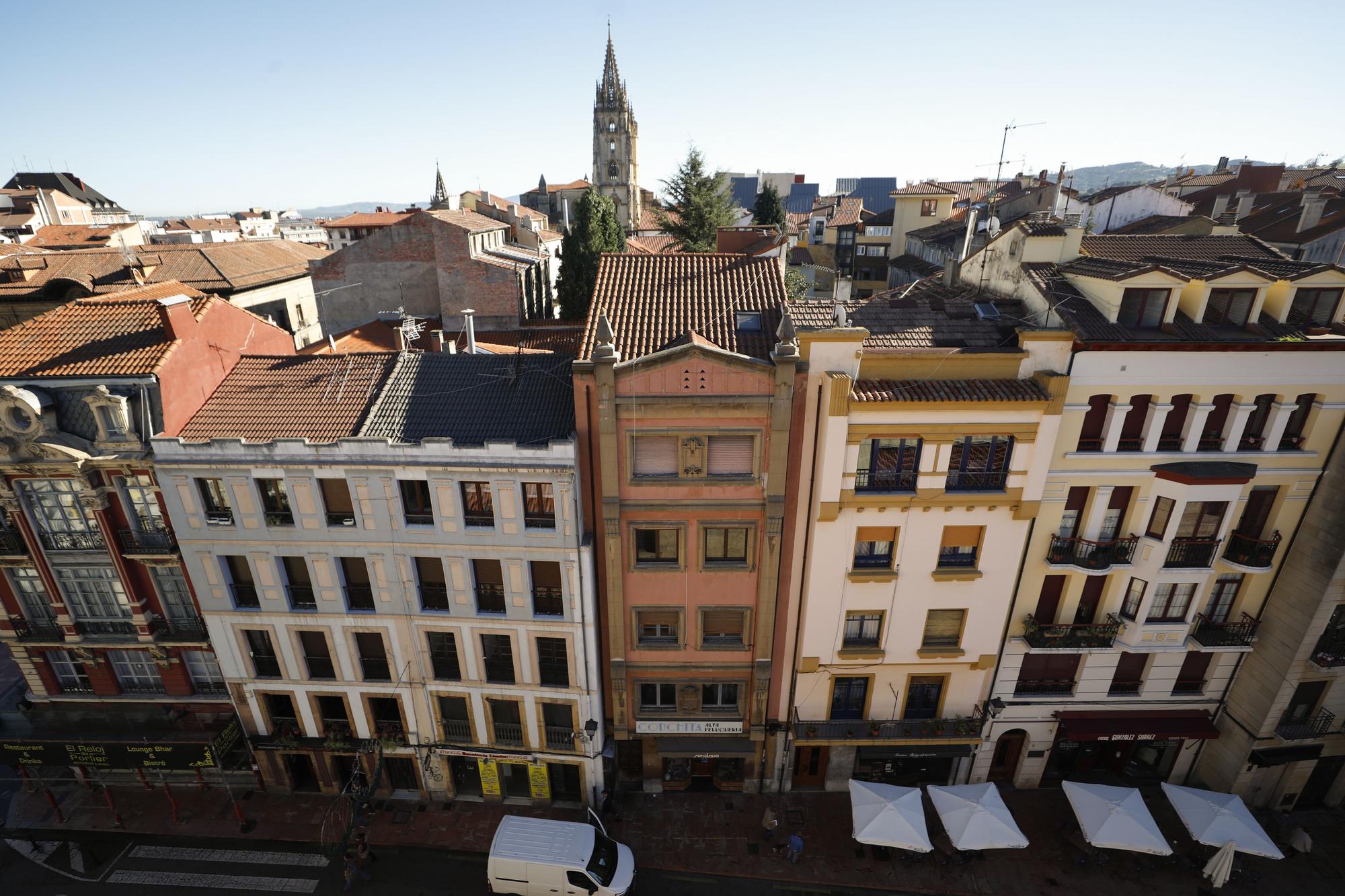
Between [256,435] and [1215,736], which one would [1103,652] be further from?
[256,435]

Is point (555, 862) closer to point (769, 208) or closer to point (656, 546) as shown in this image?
point (656, 546)

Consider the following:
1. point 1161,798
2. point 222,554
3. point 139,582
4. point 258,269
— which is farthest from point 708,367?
point 258,269

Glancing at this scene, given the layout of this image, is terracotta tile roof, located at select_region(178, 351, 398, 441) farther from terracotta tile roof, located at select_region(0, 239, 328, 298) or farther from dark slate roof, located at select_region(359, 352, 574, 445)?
terracotta tile roof, located at select_region(0, 239, 328, 298)

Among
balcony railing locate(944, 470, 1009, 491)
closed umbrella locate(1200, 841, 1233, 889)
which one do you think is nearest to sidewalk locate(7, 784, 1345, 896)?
closed umbrella locate(1200, 841, 1233, 889)

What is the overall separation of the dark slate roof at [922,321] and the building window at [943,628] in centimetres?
1024

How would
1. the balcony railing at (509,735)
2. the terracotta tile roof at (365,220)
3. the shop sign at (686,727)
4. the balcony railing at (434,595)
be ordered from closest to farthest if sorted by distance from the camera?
the balcony railing at (434,595) → the shop sign at (686,727) → the balcony railing at (509,735) → the terracotta tile roof at (365,220)

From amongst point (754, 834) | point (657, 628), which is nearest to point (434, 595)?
point (657, 628)

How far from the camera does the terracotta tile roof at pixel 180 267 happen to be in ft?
138

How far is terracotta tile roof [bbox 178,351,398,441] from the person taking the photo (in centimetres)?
2275

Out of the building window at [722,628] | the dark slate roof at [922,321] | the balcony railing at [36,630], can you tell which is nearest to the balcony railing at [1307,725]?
the dark slate roof at [922,321]

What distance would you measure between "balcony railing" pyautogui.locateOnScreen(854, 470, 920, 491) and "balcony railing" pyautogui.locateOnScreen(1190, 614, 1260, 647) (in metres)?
13.3

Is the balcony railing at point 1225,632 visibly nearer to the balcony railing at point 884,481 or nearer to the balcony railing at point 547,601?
the balcony railing at point 884,481

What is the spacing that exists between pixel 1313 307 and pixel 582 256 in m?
49.8

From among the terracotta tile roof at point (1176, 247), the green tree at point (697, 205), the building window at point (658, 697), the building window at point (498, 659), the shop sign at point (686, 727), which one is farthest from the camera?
the green tree at point (697, 205)
